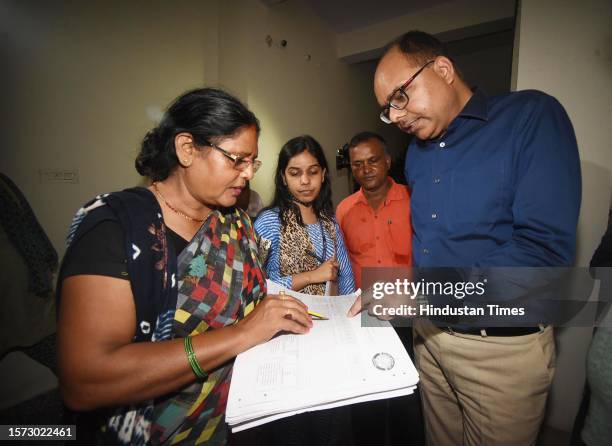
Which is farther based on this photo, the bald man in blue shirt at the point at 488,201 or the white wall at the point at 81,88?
the white wall at the point at 81,88

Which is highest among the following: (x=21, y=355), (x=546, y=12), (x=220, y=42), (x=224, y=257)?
(x=220, y=42)

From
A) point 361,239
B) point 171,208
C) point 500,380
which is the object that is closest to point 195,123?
point 171,208

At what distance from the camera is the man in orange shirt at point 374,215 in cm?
197

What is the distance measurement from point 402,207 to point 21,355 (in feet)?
8.36

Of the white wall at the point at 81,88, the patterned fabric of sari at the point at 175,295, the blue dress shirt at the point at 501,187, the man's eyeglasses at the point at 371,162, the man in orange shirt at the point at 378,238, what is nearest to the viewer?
the patterned fabric of sari at the point at 175,295

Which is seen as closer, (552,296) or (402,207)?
(552,296)

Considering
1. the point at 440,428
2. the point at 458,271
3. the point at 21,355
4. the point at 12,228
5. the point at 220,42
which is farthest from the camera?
the point at 220,42

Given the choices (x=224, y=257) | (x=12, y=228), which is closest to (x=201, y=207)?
(x=224, y=257)

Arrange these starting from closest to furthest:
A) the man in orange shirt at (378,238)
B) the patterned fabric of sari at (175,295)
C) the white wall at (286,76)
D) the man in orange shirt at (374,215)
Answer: the patterned fabric of sari at (175,295) < the man in orange shirt at (378,238) < the man in orange shirt at (374,215) < the white wall at (286,76)

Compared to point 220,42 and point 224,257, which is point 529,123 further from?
point 220,42

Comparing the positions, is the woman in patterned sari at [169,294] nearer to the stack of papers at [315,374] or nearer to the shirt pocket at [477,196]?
the stack of papers at [315,374]

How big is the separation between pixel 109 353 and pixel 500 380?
1129 mm

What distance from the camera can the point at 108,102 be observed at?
2.08 metres

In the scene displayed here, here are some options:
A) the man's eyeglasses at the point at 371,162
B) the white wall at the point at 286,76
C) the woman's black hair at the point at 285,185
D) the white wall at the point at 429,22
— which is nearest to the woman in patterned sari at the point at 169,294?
the woman's black hair at the point at 285,185
